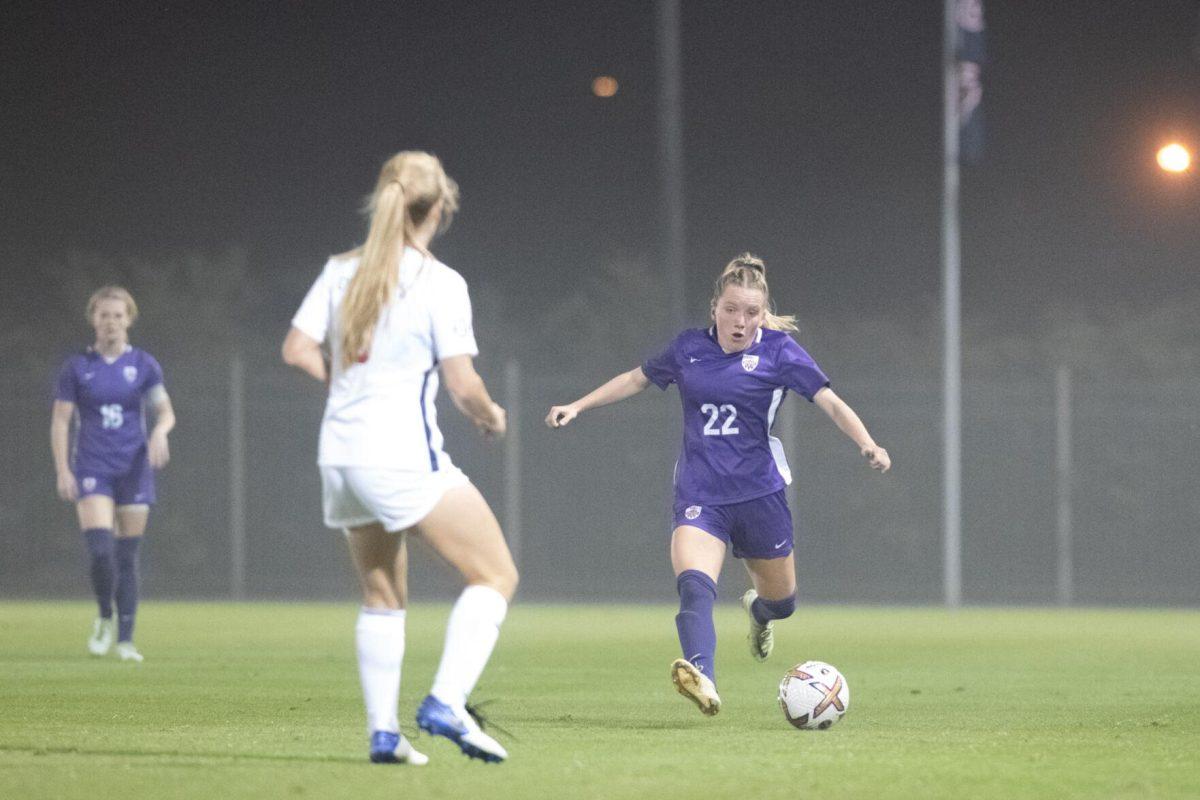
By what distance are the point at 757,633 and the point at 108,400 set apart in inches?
195

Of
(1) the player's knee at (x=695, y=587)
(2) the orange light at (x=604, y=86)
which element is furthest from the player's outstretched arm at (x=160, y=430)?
(2) the orange light at (x=604, y=86)

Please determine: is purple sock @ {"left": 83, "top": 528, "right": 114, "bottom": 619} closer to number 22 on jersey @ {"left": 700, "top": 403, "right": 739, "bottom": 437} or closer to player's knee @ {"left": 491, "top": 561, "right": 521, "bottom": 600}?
number 22 on jersey @ {"left": 700, "top": 403, "right": 739, "bottom": 437}

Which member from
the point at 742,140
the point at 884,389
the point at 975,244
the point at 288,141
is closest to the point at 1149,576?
the point at 884,389

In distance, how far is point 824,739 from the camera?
28.9 ft

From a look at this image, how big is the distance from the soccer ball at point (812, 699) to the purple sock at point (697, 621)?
0.34 metres

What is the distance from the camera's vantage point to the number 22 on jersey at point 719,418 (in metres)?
10.1

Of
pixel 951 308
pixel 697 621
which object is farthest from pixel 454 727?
pixel 951 308

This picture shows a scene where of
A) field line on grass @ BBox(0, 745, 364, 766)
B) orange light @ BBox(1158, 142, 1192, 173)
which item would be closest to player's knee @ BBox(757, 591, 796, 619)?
field line on grass @ BBox(0, 745, 364, 766)

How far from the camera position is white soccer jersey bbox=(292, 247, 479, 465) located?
7137 millimetres

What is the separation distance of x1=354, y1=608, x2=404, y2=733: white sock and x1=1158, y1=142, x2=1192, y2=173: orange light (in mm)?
11104

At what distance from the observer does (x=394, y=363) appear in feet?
23.5

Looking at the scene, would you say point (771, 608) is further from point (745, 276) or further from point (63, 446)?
point (63, 446)

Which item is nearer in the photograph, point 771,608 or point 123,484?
point 771,608

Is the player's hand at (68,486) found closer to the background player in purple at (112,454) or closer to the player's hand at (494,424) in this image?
the background player in purple at (112,454)
